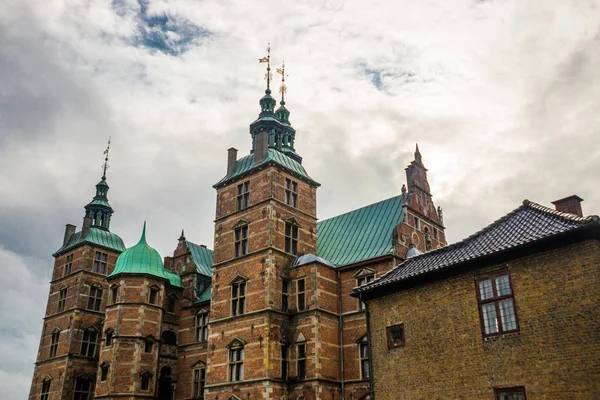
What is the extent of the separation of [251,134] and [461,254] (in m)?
26.0

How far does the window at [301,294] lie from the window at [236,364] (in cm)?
439

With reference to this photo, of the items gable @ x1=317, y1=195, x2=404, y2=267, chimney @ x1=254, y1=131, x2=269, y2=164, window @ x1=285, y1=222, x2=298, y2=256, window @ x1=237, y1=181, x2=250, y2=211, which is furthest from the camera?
chimney @ x1=254, y1=131, x2=269, y2=164

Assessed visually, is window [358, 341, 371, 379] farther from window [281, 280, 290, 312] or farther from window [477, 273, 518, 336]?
window [477, 273, 518, 336]

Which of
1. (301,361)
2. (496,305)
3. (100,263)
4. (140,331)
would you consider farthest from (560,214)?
(100,263)

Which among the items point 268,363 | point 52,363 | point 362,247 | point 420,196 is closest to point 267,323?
point 268,363

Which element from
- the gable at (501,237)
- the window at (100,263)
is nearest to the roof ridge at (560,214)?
the gable at (501,237)

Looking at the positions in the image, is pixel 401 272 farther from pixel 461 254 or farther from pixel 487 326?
pixel 487 326

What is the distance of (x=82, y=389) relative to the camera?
148 feet

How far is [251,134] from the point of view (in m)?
43.7

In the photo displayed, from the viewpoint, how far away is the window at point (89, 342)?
153ft

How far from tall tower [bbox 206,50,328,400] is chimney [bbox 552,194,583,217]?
1665 cm

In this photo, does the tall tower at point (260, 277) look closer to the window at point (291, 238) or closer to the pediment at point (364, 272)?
the window at point (291, 238)

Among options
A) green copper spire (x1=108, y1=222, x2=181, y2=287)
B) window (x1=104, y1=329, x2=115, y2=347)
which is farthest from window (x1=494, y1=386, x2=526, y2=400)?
window (x1=104, y1=329, x2=115, y2=347)

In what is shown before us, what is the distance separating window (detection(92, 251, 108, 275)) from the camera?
50.7m
